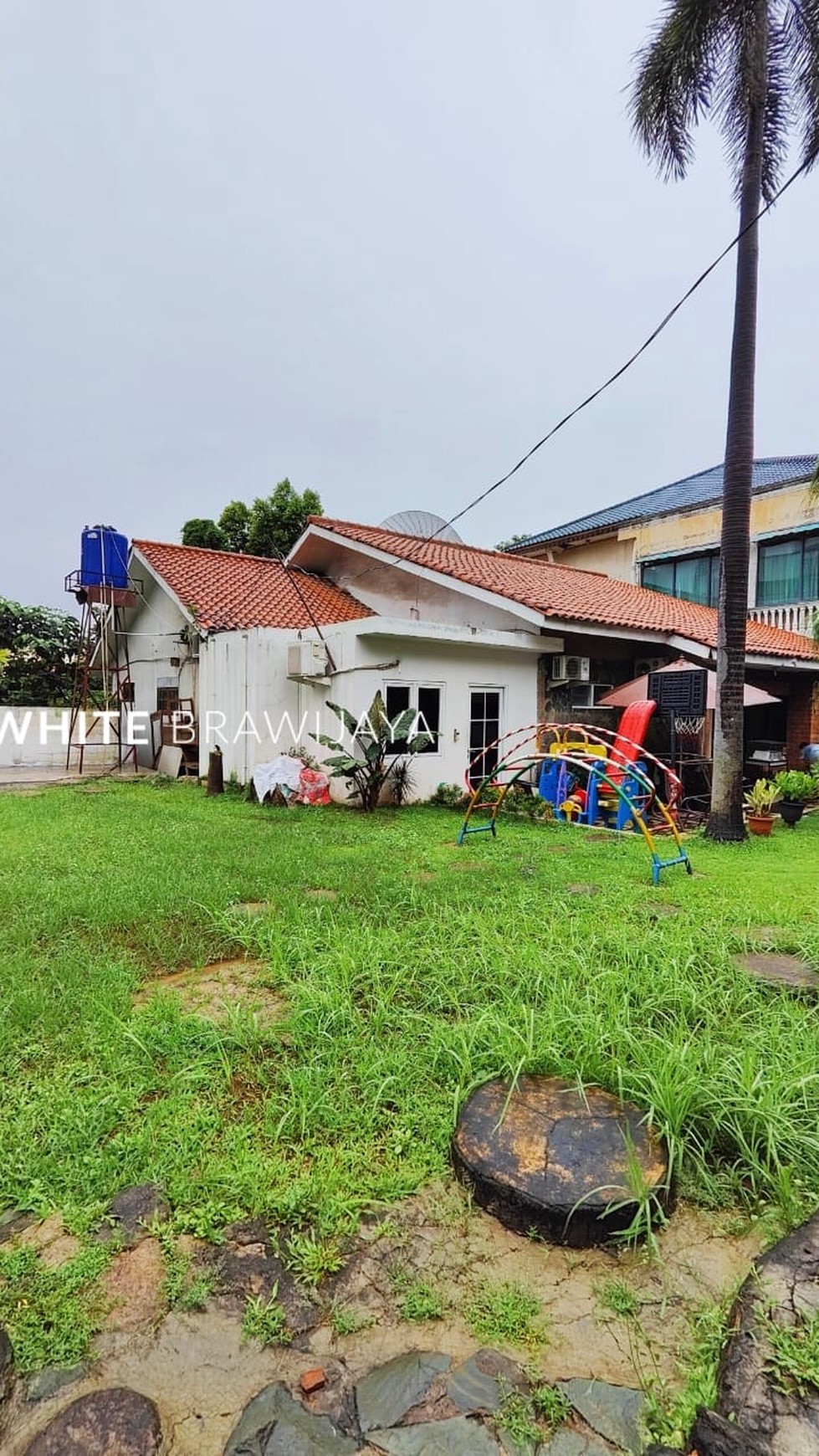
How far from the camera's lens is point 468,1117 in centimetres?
279

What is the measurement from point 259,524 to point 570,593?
1376 centimetres

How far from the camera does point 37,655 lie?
2000 cm

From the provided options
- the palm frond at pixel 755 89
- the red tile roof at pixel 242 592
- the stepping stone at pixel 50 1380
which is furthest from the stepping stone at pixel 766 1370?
the red tile roof at pixel 242 592

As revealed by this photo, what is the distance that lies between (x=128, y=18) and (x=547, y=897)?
42.9 ft

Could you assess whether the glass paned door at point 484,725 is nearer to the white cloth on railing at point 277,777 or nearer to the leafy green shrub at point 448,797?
the leafy green shrub at point 448,797

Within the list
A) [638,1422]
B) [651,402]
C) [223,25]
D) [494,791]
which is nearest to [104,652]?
[494,791]

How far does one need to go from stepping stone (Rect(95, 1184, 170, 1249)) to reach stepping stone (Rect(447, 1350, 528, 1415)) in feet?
3.72

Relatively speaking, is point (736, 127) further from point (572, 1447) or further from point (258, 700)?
point (572, 1447)

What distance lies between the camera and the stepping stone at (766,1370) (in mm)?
1607

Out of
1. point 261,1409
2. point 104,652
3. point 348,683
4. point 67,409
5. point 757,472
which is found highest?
point 67,409

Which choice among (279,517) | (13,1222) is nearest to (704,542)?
(279,517)

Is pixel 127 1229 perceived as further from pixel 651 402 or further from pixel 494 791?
pixel 651 402

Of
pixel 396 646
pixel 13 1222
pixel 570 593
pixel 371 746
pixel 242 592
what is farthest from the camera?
pixel 242 592

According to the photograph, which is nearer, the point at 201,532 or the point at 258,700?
the point at 258,700
